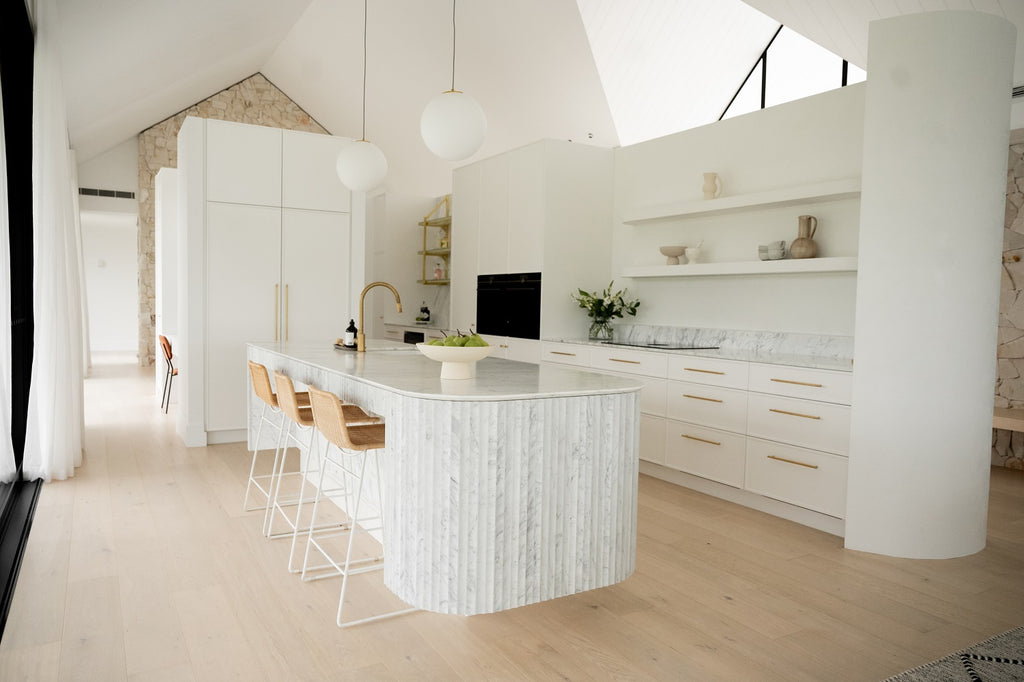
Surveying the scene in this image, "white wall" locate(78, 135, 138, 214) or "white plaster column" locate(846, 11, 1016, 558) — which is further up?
"white wall" locate(78, 135, 138, 214)

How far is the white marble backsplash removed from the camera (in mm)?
4247

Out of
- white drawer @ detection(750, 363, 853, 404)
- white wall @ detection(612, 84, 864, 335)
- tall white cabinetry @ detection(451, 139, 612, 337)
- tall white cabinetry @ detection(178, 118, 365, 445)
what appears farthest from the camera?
tall white cabinetry @ detection(451, 139, 612, 337)

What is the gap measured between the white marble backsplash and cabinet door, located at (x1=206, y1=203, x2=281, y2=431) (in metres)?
2.86

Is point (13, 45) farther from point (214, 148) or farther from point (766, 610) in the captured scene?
point (766, 610)

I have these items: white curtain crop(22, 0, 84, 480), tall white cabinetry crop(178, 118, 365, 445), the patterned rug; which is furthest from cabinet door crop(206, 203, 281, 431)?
the patterned rug

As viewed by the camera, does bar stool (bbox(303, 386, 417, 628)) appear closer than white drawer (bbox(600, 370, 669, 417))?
Yes

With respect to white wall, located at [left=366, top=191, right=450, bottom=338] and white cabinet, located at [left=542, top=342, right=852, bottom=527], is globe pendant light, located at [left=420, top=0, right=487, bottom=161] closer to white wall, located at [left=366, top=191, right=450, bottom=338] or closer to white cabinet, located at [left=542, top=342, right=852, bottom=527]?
white cabinet, located at [left=542, top=342, right=852, bottom=527]

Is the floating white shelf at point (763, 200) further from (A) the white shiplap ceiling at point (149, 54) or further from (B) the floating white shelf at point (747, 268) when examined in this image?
(A) the white shiplap ceiling at point (149, 54)

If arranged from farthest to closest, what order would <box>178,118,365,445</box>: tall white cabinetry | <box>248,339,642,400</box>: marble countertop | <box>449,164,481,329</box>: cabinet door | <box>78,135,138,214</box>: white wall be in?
<box>78,135,138,214</box>: white wall, <box>449,164,481,329</box>: cabinet door, <box>178,118,365,445</box>: tall white cabinetry, <box>248,339,642,400</box>: marble countertop

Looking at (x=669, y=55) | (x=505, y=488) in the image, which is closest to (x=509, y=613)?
(x=505, y=488)

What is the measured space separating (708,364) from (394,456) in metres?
2.49

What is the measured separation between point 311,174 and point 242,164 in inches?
20.5

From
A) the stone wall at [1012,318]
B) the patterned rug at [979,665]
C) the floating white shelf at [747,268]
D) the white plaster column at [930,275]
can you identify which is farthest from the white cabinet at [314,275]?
the stone wall at [1012,318]

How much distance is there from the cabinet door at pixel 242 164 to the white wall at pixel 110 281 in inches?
368
